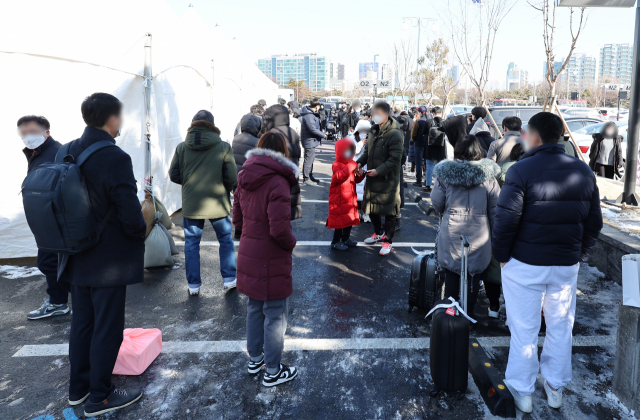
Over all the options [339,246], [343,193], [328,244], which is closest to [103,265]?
[343,193]

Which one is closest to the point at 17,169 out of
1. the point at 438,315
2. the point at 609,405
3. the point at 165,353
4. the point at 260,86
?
the point at 165,353

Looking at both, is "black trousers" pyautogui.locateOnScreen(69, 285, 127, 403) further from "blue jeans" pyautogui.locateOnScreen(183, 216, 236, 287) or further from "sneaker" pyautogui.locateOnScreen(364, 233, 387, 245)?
"sneaker" pyautogui.locateOnScreen(364, 233, 387, 245)

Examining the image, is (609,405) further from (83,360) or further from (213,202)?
(213,202)

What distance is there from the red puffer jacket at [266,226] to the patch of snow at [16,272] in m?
3.59

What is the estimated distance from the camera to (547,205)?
287cm

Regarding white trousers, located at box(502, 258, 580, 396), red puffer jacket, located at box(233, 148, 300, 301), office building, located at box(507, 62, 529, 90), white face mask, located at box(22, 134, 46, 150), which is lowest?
white trousers, located at box(502, 258, 580, 396)

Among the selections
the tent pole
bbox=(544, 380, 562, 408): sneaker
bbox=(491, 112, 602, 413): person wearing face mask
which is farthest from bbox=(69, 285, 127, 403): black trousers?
the tent pole

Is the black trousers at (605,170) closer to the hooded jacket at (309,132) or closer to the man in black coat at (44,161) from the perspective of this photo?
the hooded jacket at (309,132)

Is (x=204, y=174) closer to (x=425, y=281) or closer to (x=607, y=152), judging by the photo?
(x=425, y=281)

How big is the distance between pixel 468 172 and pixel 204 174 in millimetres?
2637

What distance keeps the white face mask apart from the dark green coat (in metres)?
3.71

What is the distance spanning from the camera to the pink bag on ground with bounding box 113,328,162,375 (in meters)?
3.45

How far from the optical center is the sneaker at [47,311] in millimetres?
4379

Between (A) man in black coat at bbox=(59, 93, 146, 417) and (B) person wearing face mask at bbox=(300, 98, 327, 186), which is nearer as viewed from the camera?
(A) man in black coat at bbox=(59, 93, 146, 417)
